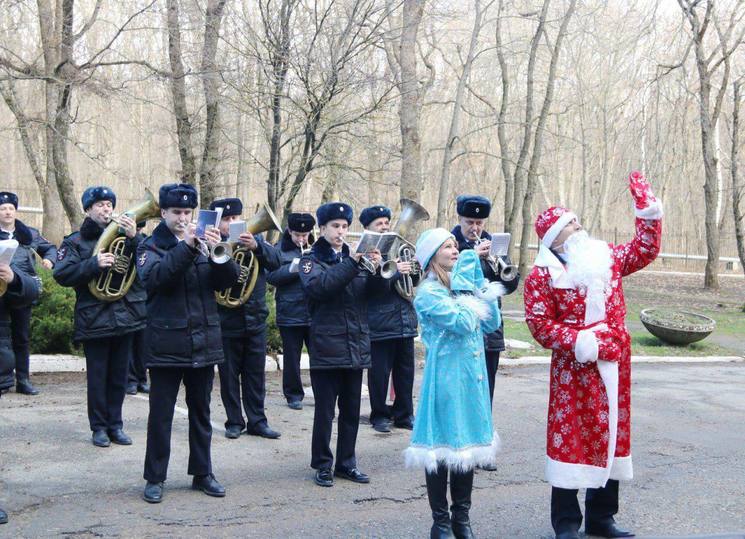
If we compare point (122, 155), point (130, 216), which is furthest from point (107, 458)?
point (122, 155)

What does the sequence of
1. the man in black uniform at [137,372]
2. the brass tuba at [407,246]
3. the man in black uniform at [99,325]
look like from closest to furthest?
1. the man in black uniform at [99,325]
2. the brass tuba at [407,246]
3. the man in black uniform at [137,372]

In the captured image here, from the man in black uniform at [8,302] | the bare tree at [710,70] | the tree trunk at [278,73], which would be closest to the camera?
the man in black uniform at [8,302]

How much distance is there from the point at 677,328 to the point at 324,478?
390 inches

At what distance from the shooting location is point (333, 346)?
20.7 feet

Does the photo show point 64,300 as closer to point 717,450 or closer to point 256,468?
point 256,468

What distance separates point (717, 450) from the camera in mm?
7730

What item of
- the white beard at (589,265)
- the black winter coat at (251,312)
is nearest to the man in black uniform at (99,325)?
the black winter coat at (251,312)

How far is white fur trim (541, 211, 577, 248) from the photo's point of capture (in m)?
5.34

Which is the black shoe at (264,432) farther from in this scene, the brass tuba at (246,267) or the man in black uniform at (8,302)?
the man in black uniform at (8,302)

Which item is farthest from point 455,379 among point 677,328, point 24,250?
point 677,328

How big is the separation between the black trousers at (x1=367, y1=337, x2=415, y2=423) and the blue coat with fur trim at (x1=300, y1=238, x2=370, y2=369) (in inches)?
60.2

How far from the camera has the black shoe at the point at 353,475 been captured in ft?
21.0

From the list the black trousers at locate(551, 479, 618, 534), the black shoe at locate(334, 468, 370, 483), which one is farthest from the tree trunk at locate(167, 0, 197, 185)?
the black trousers at locate(551, 479, 618, 534)

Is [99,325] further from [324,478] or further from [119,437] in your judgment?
[324,478]
